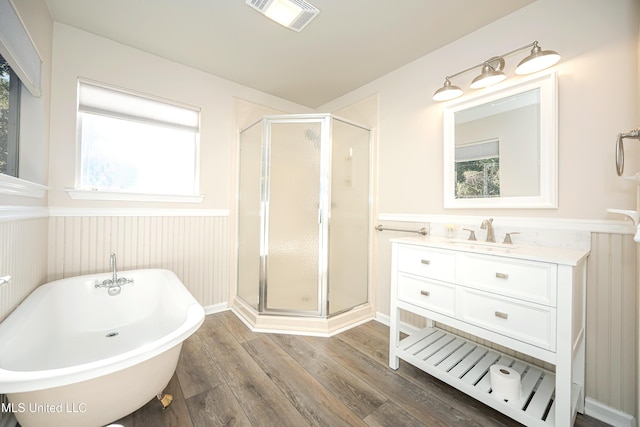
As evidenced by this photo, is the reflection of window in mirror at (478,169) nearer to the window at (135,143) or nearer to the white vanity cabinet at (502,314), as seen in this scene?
the white vanity cabinet at (502,314)

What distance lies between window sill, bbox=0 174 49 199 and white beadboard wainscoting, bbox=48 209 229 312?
39cm

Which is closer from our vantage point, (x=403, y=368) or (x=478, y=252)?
(x=478, y=252)

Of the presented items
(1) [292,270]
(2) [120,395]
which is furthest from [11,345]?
(1) [292,270]

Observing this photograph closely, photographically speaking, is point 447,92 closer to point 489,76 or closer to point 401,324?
point 489,76

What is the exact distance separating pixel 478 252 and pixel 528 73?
118 centimetres

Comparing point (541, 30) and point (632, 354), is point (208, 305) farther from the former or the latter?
point (541, 30)

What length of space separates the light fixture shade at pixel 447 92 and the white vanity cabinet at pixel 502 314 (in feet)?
3.69

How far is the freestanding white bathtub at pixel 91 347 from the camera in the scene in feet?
2.94

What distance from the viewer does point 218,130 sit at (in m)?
2.60

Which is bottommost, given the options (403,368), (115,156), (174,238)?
(403,368)

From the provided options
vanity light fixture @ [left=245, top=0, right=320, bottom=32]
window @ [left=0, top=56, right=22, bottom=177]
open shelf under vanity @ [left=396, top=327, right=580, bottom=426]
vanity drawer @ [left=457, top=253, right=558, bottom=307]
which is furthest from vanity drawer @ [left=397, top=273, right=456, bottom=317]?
window @ [left=0, top=56, right=22, bottom=177]

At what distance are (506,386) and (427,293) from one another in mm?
549

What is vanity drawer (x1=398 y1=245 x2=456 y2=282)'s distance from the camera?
57.9 inches

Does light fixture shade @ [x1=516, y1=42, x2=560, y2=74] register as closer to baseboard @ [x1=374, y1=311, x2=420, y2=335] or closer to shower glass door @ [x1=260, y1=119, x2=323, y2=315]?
shower glass door @ [x1=260, y1=119, x2=323, y2=315]
